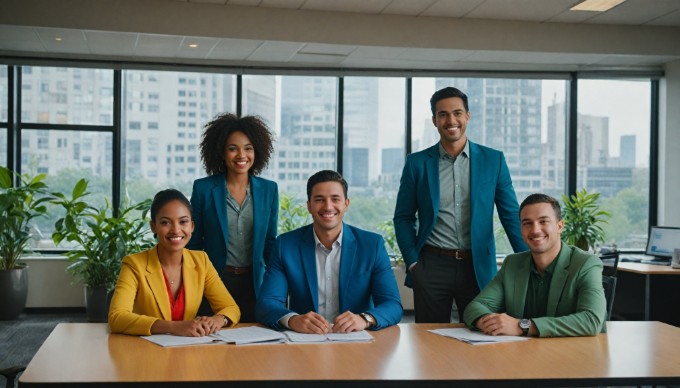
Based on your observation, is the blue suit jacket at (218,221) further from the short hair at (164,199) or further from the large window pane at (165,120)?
the large window pane at (165,120)

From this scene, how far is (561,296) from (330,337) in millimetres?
895

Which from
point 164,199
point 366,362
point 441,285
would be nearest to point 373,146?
point 441,285

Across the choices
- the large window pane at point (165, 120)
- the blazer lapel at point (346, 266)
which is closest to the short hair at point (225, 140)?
the blazer lapel at point (346, 266)

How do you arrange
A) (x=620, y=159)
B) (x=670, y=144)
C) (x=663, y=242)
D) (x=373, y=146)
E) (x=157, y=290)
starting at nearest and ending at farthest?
(x=157, y=290) → (x=663, y=242) → (x=670, y=144) → (x=373, y=146) → (x=620, y=159)

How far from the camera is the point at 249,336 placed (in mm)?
2703

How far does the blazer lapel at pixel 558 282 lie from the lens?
2912mm

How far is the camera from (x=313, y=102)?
26.8ft

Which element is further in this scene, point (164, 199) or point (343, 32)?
point (343, 32)

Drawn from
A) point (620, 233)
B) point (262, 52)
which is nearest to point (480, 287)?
point (262, 52)

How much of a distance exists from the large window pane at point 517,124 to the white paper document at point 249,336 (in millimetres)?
5718

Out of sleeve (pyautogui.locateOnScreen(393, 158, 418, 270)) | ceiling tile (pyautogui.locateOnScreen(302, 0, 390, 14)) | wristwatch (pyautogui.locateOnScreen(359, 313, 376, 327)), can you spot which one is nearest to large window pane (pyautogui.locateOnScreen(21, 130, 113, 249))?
ceiling tile (pyautogui.locateOnScreen(302, 0, 390, 14))

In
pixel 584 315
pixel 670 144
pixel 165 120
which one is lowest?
pixel 584 315

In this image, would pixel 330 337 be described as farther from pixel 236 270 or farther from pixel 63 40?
pixel 63 40

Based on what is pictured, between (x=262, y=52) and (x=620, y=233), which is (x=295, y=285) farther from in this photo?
(x=620, y=233)
